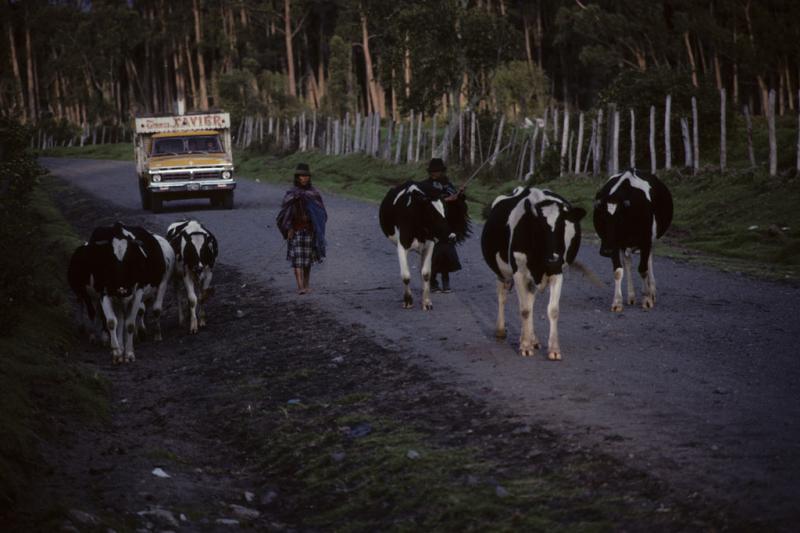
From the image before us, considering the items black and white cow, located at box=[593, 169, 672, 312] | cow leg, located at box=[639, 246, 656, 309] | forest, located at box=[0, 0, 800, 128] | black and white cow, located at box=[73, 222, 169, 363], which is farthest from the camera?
forest, located at box=[0, 0, 800, 128]

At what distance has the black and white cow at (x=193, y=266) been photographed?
14.9 m

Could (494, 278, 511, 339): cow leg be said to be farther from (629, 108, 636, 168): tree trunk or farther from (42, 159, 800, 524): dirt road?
(629, 108, 636, 168): tree trunk

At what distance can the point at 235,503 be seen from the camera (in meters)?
8.05

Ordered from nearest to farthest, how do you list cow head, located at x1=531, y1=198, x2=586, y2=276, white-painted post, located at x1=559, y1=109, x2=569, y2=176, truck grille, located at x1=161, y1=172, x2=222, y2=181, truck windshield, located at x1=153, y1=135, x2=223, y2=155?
1. cow head, located at x1=531, y1=198, x2=586, y2=276
2. truck grille, located at x1=161, y1=172, x2=222, y2=181
3. truck windshield, located at x1=153, y1=135, x2=223, y2=155
4. white-painted post, located at x1=559, y1=109, x2=569, y2=176

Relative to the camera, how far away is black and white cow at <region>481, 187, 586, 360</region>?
11.0 m

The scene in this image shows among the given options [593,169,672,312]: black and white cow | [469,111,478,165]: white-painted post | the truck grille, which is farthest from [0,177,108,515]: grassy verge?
[469,111,478,165]: white-painted post

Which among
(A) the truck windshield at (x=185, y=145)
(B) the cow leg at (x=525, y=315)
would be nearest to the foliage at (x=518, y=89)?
(A) the truck windshield at (x=185, y=145)

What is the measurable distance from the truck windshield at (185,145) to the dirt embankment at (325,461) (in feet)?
65.1

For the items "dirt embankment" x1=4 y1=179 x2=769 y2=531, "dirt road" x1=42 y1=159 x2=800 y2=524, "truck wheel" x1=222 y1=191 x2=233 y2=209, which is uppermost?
"truck wheel" x1=222 y1=191 x2=233 y2=209

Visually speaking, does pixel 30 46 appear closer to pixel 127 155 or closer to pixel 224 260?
pixel 127 155

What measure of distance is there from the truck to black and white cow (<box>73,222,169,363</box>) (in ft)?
56.4

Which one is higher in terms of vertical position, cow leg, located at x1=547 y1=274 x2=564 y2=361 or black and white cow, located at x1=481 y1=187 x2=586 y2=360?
black and white cow, located at x1=481 y1=187 x2=586 y2=360

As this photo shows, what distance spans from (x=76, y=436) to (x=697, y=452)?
17.2 ft

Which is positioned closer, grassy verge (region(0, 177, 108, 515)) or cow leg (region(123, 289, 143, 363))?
grassy verge (region(0, 177, 108, 515))
